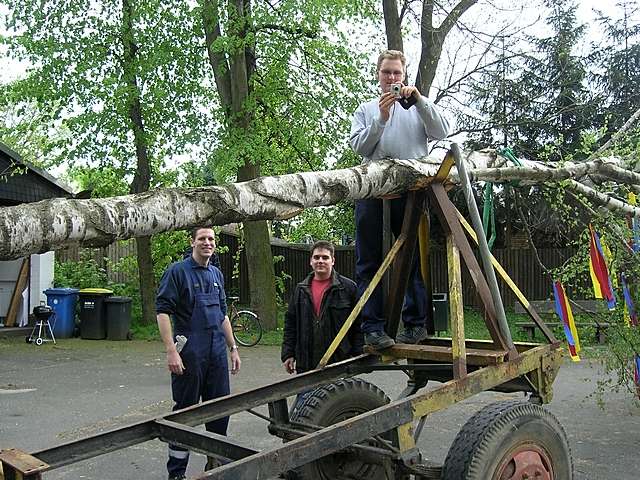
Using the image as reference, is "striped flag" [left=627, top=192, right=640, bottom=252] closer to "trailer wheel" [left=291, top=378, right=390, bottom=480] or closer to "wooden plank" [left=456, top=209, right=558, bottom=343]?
"wooden plank" [left=456, top=209, right=558, bottom=343]

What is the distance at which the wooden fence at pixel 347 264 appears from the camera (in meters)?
21.0

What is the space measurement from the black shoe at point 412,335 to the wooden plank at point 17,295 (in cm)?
1294

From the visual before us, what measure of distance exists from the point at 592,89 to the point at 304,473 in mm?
18871

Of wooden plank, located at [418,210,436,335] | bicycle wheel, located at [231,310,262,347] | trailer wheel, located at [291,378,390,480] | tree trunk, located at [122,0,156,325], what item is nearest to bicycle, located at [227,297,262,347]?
bicycle wheel, located at [231,310,262,347]

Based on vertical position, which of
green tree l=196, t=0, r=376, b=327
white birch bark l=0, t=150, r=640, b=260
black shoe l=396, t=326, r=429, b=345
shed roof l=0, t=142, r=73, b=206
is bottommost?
black shoe l=396, t=326, r=429, b=345

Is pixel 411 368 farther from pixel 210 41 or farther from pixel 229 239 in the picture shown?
pixel 229 239

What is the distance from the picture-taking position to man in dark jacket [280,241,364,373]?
5879 mm

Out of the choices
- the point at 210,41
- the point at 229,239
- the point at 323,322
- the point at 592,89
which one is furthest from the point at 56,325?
the point at 592,89

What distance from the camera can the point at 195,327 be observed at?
18.4 ft

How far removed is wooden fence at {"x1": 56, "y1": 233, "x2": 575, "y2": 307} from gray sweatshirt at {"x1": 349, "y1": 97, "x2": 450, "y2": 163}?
15061mm

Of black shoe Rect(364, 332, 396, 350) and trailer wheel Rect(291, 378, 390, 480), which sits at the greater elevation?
black shoe Rect(364, 332, 396, 350)

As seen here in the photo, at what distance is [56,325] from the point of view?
51.5ft

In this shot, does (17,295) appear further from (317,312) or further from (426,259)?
(426,259)

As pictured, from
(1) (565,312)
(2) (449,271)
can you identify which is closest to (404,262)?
(2) (449,271)
